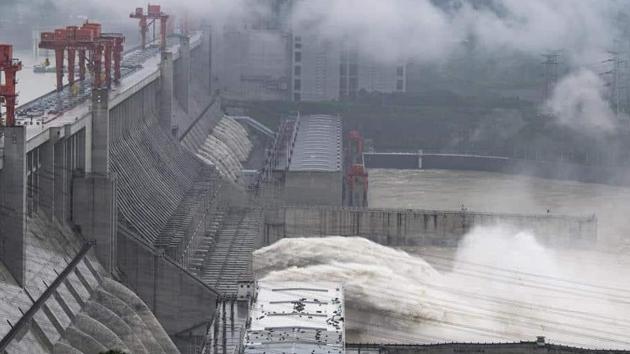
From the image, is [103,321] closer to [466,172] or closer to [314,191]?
[314,191]

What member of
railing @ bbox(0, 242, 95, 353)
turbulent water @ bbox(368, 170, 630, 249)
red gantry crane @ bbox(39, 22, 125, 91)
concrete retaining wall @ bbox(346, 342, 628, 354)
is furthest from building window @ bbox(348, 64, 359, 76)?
concrete retaining wall @ bbox(346, 342, 628, 354)

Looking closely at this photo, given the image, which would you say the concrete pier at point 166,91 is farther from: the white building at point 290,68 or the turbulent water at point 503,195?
the white building at point 290,68

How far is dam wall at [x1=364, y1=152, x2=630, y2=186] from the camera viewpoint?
4312cm

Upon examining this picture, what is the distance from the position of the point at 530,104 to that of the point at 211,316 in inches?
1191

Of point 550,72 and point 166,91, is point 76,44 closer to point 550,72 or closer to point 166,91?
point 166,91

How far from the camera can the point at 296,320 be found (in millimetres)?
18531

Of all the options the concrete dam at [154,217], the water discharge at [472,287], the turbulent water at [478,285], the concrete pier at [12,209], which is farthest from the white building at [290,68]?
the concrete pier at [12,209]

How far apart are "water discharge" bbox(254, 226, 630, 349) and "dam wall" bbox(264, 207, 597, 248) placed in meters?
0.30

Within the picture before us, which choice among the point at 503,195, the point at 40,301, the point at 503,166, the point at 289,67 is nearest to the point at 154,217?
the point at 40,301

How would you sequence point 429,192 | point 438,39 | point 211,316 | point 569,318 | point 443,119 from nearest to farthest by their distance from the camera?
1. point 211,316
2. point 569,318
3. point 429,192
4. point 443,119
5. point 438,39

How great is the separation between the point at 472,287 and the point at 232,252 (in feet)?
13.6

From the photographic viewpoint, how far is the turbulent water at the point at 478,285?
22.8 m

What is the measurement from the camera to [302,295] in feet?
65.4

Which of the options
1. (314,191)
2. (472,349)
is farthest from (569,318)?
(314,191)
